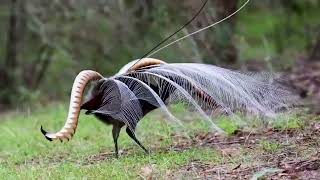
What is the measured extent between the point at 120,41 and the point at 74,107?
7.50 metres

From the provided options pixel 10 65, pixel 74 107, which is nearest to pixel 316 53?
pixel 10 65

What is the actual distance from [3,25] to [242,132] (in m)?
9.21

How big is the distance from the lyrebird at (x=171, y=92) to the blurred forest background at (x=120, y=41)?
3.77 metres

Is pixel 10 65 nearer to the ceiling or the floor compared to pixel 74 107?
nearer to the floor

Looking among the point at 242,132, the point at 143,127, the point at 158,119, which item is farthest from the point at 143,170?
the point at 158,119

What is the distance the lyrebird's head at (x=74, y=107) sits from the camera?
556 cm

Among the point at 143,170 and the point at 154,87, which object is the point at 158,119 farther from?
the point at 143,170

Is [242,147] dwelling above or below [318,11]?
above

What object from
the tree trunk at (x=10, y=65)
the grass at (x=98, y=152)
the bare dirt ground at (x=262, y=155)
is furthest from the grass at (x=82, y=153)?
the tree trunk at (x=10, y=65)

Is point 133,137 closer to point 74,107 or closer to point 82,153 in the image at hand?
point 74,107

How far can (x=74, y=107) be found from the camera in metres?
5.74

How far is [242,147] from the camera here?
6.28m

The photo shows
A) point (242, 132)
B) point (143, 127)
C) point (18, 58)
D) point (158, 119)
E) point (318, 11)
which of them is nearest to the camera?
point (242, 132)

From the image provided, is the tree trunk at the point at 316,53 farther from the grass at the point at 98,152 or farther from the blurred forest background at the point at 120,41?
the grass at the point at 98,152
